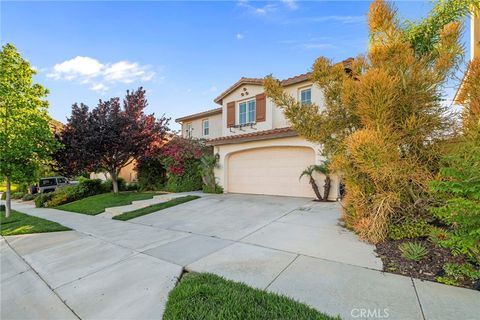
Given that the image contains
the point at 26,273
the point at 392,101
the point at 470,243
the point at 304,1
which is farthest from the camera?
the point at 304,1

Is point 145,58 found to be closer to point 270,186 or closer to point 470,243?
point 270,186

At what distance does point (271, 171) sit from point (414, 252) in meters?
7.52

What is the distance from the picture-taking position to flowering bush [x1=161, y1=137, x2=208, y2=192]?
1341 centimetres

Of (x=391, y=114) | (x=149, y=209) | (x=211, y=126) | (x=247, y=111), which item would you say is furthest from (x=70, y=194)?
(x=391, y=114)

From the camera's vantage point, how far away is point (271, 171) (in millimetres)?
10953

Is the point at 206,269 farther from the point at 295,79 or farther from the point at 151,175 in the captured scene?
the point at 151,175

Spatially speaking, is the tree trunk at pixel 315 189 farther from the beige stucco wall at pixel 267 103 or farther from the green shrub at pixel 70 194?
the green shrub at pixel 70 194

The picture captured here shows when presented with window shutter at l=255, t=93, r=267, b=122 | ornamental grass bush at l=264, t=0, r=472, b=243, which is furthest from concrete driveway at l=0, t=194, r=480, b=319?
window shutter at l=255, t=93, r=267, b=122

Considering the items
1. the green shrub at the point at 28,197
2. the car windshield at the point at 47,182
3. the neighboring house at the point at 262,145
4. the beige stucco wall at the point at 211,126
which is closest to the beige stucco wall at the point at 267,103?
the neighboring house at the point at 262,145

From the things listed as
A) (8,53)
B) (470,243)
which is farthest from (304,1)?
(8,53)

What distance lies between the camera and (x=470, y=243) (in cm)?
282

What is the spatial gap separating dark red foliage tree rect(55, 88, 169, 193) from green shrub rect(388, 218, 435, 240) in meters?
12.5

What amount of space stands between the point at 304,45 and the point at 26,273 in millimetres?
9607

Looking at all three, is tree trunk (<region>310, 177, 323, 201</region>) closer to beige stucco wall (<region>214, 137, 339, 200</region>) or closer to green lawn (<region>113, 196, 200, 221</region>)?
beige stucco wall (<region>214, 137, 339, 200</region>)
